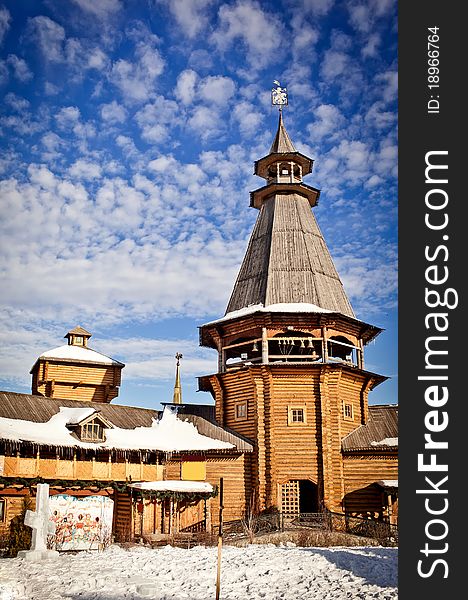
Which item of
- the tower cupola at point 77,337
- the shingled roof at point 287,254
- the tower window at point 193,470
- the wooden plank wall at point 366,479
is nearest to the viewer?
the tower window at point 193,470

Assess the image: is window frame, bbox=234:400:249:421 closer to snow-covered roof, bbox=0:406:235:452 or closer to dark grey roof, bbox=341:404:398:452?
snow-covered roof, bbox=0:406:235:452

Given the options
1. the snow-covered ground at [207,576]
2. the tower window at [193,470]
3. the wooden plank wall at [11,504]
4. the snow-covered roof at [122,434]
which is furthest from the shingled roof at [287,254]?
the snow-covered ground at [207,576]

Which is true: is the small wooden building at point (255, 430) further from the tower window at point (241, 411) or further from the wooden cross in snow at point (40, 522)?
the wooden cross in snow at point (40, 522)

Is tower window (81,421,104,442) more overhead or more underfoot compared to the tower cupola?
more underfoot

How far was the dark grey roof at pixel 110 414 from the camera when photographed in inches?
1088

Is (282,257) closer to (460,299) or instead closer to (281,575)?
(281,575)

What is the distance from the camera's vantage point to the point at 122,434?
28.3 m

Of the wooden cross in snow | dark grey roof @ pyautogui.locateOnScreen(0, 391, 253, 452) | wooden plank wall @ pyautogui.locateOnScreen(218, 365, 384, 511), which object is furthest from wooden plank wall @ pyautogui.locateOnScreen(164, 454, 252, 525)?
the wooden cross in snow

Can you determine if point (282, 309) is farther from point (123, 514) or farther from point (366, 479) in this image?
point (123, 514)

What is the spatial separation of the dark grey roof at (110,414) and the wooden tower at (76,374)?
347 inches

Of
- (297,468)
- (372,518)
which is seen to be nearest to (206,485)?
(297,468)

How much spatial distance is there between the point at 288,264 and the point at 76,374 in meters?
15.0

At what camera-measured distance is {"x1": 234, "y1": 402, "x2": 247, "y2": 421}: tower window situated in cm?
3077

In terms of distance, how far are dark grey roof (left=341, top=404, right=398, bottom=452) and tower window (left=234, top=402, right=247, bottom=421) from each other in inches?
182
